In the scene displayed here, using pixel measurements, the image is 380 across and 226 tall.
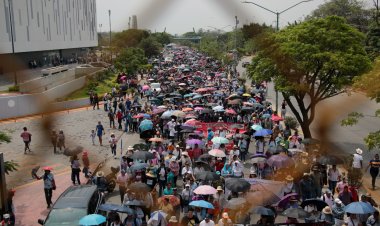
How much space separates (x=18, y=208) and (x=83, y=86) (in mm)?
10576

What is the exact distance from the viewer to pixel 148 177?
37.6 ft

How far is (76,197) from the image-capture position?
9.72 metres

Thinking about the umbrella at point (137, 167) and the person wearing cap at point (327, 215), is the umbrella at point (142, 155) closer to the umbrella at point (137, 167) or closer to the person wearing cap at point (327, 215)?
the umbrella at point (137, 167)

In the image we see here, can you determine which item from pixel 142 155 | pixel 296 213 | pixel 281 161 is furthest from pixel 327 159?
pixel 142 155

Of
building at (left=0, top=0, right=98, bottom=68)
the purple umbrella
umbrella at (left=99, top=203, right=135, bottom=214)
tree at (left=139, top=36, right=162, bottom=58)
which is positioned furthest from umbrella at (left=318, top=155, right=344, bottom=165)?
the purple umbrella

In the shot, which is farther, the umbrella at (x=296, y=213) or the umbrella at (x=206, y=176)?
the umbrella at (x=206, y=176)

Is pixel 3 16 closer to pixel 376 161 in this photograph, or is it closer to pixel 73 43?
pixel 73 43

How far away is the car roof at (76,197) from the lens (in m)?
9.36

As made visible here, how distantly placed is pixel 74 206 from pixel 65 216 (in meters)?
0.36

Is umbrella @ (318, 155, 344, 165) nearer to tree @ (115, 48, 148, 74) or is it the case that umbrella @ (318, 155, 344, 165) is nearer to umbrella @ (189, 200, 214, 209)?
tree @ (115, 48, 148, 74)

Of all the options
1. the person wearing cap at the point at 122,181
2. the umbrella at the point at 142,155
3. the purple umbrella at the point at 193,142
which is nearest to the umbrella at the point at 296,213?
the person wearing cap at the point at 122,181

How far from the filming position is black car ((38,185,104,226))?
8922 mm

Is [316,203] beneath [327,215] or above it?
above

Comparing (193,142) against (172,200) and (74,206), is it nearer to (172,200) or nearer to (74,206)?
(172,200)
